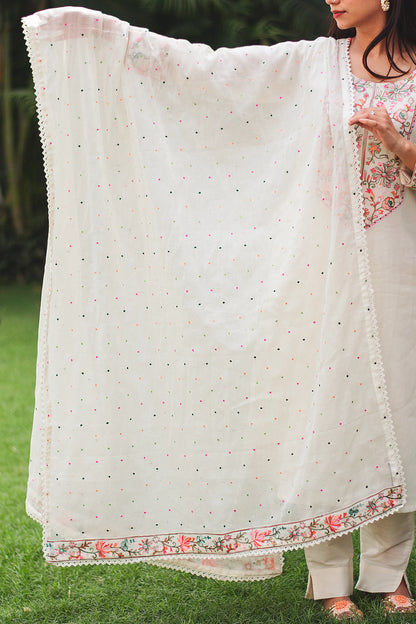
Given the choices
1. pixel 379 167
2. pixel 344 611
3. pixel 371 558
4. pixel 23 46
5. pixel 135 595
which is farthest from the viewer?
pixel 23 46

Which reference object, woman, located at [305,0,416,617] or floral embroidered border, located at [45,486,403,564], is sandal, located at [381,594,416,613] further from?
woman, located at [305,0,416,617]

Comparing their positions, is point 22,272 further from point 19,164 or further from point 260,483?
point 260,483

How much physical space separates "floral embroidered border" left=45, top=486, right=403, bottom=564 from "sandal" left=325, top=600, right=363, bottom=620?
0.92 feet

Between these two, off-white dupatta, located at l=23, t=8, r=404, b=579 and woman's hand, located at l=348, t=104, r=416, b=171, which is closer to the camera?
woman's hand, located at l=348, t=104, r=416, b=171

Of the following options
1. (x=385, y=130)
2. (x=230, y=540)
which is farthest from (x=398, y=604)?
→ (x=385, y=130)

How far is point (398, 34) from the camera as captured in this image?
89.8 inches

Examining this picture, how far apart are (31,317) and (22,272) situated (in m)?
2.35

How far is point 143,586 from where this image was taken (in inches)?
107

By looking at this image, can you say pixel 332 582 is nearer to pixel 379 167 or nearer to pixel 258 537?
pixel 258 537

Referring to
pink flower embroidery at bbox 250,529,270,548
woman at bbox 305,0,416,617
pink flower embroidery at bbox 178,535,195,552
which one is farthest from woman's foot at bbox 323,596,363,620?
woman at bbox 305,0,416,617

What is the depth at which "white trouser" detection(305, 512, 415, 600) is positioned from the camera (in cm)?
242

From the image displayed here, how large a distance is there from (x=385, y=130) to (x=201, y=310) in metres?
0.66

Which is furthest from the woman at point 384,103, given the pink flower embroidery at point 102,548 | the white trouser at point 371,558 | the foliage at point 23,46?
the foliage at point 23,46

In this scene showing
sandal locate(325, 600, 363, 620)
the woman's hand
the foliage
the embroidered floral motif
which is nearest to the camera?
the woman's hand
